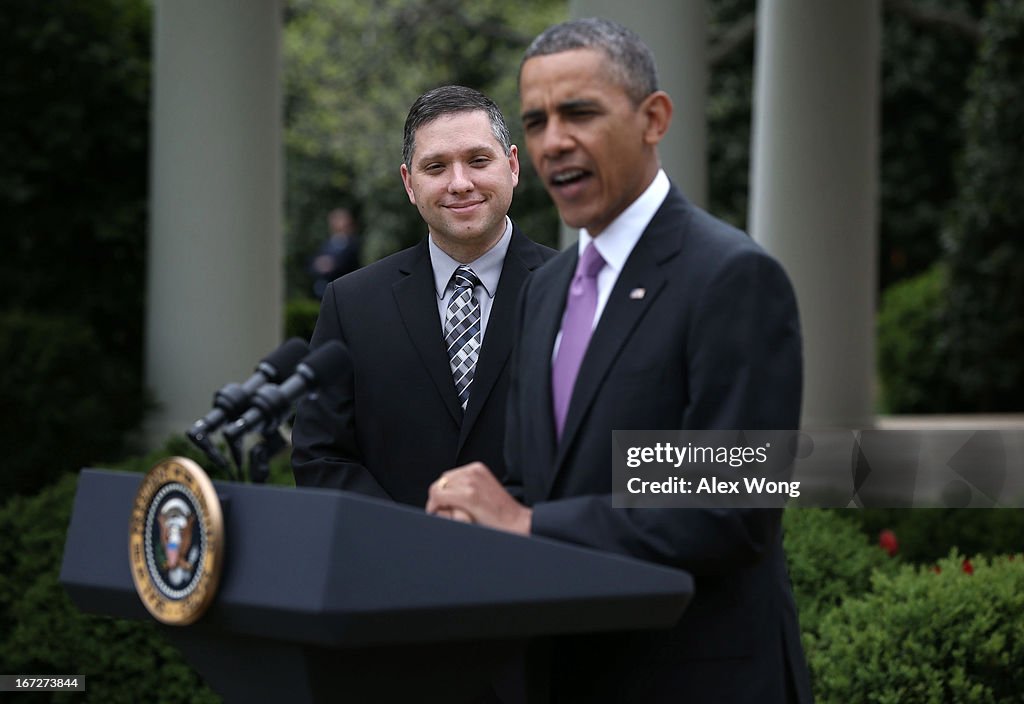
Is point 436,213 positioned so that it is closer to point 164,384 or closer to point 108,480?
point 108,480

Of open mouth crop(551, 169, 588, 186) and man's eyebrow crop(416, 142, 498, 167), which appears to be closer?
open mouth crop(551, 169, 588, 186)

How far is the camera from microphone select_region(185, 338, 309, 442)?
252cm

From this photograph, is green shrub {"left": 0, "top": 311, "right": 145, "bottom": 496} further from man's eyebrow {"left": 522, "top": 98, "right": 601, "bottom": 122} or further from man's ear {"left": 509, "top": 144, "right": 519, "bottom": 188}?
man's eyebrow {"left": 522, "top": 98, "right": 601, "bottom": 122}

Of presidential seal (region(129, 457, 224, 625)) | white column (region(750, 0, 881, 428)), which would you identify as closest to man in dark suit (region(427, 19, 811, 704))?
presidential seal (region(129, 457, 224, 625))

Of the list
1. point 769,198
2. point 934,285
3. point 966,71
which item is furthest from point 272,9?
point 966,71

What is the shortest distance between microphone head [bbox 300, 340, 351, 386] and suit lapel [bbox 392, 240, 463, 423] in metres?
1.24

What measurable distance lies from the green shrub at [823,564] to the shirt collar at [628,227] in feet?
11.6

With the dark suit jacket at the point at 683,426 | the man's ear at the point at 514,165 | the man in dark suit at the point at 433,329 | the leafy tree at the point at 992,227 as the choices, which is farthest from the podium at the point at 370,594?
the leafy tree at the point at 992,227

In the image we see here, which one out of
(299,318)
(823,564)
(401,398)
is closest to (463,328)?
(401,398)

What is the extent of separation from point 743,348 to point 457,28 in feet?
74.9

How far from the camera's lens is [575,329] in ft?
9.52

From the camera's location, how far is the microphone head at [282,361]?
267cm

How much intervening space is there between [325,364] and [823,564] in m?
4.29

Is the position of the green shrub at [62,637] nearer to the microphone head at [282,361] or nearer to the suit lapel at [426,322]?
the suit lapel at [426,322]
